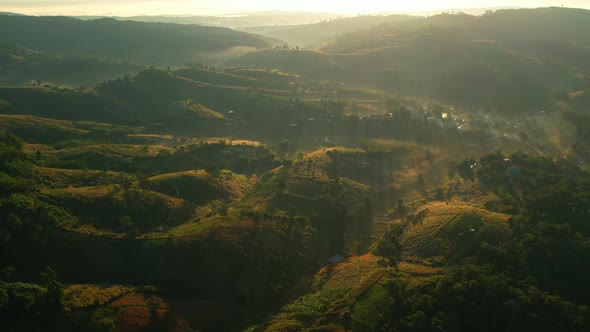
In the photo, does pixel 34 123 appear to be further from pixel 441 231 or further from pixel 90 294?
pixel 441 231

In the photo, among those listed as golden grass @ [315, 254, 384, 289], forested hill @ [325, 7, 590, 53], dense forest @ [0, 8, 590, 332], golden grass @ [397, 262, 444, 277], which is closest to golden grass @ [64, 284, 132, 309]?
dense forest @ [0, 8, 590, 332]

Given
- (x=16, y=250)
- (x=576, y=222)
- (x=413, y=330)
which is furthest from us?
(x=576, y=222)

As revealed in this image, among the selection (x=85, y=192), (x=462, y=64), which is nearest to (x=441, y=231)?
(x=85, y=192)

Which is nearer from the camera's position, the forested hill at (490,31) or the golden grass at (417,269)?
the golden grass at (417,269)

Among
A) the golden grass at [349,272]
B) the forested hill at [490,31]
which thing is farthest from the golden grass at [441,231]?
the forested hill at [490,31]

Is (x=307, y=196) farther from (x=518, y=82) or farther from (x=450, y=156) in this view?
(x=518, y=82)

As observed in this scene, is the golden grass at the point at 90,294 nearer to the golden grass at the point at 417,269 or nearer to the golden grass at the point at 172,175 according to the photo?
the golden grass at the point at 172,175

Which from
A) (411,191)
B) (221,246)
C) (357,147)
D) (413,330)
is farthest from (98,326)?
(357,147)

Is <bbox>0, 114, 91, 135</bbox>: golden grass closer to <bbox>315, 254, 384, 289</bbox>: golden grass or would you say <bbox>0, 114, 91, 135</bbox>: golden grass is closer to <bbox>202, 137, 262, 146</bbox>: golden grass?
<bbox>202, 137, 262, 146</bbox>: golden grass
